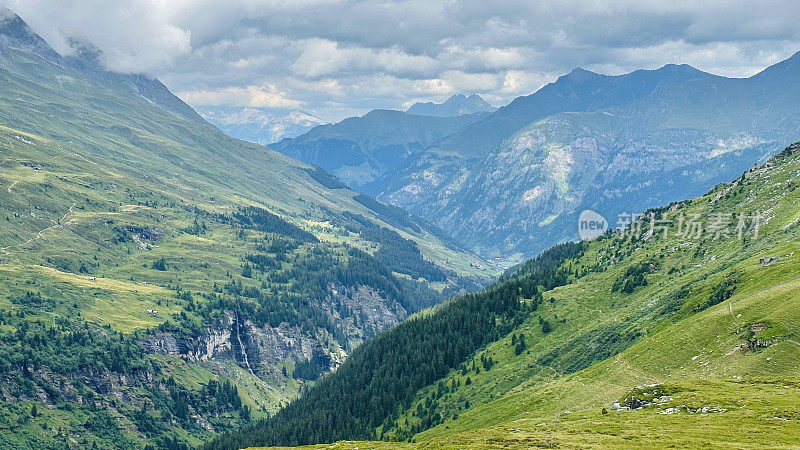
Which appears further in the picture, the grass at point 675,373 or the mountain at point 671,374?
the mountain at point 671,374

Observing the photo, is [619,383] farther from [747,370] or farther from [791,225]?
[791,225]

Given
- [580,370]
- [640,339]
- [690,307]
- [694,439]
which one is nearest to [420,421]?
[580,370]

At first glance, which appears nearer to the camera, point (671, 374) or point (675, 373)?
point (675, 373)

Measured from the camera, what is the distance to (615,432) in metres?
92.9

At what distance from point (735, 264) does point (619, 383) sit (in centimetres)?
6562

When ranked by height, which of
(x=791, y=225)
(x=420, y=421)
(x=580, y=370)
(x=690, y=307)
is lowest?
(x=420, y=421)

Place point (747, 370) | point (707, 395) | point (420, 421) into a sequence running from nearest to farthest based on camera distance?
point (707, 395)
point (747, 370)
point (420, 421)

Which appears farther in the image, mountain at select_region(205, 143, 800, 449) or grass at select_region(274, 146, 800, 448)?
mountain at select_region(205, 143, 800, 449)

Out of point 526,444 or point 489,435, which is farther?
point 489,435

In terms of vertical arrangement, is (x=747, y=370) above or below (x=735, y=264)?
below

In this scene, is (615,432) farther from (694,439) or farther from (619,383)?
(619,383)

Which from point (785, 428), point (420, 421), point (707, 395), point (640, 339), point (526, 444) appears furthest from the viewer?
point (420, 421)

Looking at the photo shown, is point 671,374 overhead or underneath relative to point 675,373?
underneath

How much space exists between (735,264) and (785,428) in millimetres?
104497
